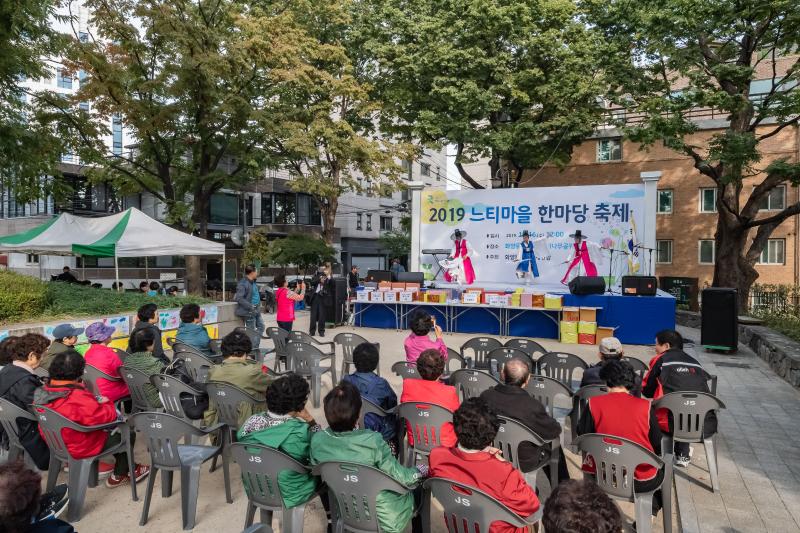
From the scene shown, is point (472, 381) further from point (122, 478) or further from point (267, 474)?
point (122, 478)

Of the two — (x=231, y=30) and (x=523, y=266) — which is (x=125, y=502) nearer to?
(x=523, y=266)

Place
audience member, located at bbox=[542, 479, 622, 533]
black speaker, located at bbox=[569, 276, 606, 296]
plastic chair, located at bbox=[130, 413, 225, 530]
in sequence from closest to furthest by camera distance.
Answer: audience member, located at bbox=[542, 479, 622, 533] < plastic chair, located at bbox=[130, 413, 225, 530] < black speaker, located at bbox=[569, 276, 606, 296]

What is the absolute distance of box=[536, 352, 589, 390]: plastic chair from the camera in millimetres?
5281

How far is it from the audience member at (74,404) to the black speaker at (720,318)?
1012 centimetres

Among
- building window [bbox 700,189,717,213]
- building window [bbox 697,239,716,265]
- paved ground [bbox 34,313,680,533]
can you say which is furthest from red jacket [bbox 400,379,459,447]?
building window [bbox 700,189,717,213]

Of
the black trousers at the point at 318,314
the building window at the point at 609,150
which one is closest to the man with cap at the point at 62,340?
the black trousers at the point at 318,314

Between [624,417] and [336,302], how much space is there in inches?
418

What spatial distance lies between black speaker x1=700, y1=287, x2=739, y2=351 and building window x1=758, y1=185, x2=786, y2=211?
15.9 metres

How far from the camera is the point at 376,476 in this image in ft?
8.07

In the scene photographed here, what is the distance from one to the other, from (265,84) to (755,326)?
1634 cm

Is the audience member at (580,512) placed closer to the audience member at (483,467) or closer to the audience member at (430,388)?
the audience member at (483,467)

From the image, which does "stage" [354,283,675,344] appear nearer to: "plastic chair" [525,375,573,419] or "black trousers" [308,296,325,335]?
"black trousers" [308,296,325,335]

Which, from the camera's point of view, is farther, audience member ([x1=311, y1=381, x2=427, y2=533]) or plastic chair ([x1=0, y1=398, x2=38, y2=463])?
plastic chair ([x1=0, y1=398, x2=38, y2=463])

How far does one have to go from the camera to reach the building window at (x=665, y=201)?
76.1ft
